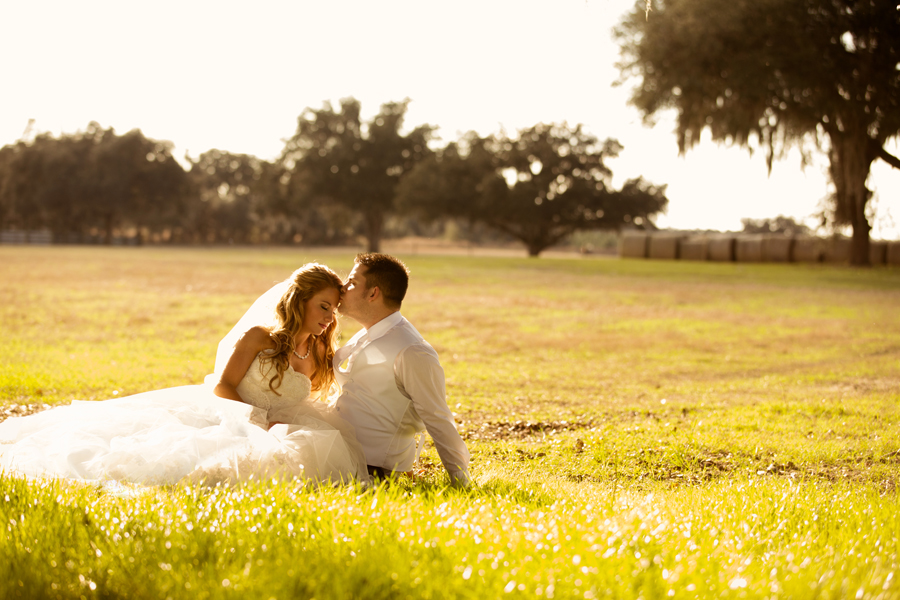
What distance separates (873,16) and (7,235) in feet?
263

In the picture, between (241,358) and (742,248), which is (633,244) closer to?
(742,248)

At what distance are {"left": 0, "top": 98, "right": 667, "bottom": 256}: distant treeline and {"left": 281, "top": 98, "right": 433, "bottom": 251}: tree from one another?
3.5 inches

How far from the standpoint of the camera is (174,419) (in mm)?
4668

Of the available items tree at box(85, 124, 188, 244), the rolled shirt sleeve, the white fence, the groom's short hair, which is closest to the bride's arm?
the groom's short hair

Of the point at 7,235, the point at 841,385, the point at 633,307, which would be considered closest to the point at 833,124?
the point at 633,307

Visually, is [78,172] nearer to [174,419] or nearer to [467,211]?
[467,211]

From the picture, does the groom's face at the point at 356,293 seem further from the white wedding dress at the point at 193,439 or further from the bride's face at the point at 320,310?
the white wedding dress at the point at 193,439

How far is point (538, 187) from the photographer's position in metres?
55.8

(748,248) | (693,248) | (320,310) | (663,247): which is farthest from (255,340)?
(663,247)

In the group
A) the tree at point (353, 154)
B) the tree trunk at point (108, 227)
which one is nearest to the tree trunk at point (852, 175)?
the tree at point (353, 154)

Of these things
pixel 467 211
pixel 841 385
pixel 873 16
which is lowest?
pixel 841 385

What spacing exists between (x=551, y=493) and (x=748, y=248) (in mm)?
51584

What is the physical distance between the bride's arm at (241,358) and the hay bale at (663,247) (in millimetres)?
54844

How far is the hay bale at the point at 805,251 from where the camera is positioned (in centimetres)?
4638
